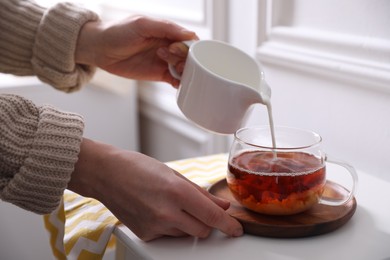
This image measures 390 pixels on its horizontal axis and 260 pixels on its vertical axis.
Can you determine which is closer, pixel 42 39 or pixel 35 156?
pixel 35 156

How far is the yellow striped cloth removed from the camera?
492 mm

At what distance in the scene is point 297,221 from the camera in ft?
1.47

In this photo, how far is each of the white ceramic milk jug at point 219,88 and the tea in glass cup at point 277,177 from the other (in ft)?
0.14

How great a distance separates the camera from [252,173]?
17.6 inches

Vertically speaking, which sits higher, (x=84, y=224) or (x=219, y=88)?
(x=219, y=88)

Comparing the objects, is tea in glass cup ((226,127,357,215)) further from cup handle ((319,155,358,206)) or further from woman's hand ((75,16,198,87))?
woman's hand ((75,16,198,87))

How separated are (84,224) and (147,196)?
10 cm

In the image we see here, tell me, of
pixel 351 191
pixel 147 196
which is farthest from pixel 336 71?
pixel 147 196

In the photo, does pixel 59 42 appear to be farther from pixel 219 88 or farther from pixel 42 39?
pixel 219 88

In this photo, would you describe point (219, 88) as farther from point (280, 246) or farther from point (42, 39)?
point (42, 39)

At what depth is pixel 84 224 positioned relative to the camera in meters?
0.51

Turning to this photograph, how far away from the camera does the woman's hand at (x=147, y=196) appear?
0.44 m

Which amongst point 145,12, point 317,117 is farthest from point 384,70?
point 145,12

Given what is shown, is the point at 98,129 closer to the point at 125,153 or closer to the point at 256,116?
the point at 256,116
